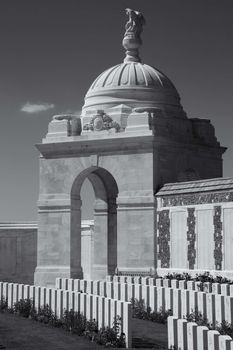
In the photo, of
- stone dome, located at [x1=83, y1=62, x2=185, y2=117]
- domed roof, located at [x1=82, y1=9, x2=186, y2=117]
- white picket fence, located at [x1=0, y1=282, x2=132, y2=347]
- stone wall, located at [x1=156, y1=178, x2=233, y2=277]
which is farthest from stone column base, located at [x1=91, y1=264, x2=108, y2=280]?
white picket fence, located at [x1=0, y1=282, x2=132, y2=347]

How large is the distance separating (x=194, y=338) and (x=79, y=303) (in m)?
5.39

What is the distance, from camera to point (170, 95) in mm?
31625

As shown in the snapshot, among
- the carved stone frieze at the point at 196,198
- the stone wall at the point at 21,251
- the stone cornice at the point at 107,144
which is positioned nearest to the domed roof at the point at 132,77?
the stone cornice at the point at 107,144

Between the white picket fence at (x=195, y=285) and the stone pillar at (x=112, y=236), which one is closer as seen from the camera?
the white picket fence at (x=195, y=285)

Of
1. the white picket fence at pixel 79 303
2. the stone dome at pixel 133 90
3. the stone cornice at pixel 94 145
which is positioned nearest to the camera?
the white picket fence at pixel 79 303

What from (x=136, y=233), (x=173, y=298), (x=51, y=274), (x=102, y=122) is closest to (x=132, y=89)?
(x=102, y=122)

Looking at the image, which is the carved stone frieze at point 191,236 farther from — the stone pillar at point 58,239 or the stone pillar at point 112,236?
the stone pillar at point 112,236

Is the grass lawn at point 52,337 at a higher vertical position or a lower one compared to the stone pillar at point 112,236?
lower

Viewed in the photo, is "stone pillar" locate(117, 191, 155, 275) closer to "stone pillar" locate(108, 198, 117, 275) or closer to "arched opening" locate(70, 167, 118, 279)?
"arched opening" locate(70, 167, 118, 279)

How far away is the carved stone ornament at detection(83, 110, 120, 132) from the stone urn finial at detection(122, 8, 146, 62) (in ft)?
13.4

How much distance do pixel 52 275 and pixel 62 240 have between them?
1.58 metres

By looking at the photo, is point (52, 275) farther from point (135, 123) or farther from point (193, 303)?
point (193, 303)

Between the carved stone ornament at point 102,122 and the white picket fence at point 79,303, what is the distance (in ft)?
33.5

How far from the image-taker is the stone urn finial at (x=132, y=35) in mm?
32750
